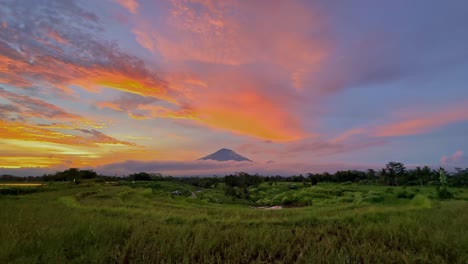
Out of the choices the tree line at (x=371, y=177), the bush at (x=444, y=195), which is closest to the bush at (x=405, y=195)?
the bush at (x=444, y=195)

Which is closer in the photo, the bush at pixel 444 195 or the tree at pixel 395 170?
the bush at pixel 444 195

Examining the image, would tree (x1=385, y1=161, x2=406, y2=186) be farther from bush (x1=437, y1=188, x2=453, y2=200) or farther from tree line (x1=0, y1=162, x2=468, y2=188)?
bush (x1=437, y1=188, x2=453, y2=200)

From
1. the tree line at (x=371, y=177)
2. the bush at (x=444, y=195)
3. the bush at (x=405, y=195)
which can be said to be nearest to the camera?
the bush at (x=444, y=195)

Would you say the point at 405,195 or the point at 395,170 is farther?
the point at 395,170

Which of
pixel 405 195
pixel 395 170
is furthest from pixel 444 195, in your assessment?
pixel 395 170

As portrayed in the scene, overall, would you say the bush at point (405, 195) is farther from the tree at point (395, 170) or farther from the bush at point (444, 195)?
the tree at point (395, 170)

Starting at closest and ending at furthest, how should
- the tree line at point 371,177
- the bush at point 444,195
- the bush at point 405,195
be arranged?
the bush at point 444,195 → the bush at point 405,195 → the tree line at point 371,177

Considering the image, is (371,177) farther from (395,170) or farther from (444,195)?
(444,195)

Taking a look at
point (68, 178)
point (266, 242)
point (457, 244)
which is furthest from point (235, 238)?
point (68, 178)

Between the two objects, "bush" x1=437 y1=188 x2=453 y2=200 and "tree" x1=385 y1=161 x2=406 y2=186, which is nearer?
"bush" x1=437 y1=188 x2=453 y2=200

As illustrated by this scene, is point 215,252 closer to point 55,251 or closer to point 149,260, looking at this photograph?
point 149,260

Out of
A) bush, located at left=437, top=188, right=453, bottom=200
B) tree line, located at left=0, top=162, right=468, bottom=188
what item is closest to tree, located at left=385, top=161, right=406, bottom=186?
tree line, located at left=0, top=162, right=468, bottom=188

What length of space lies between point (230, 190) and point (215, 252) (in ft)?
141

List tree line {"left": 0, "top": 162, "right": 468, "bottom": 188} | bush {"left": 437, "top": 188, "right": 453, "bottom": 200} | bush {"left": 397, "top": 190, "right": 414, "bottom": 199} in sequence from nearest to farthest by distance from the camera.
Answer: bush {"left": 437, "top": 188, "right": 453, "bottom": 200}
bush {"left": 397, "top": 190, "right": 414, "bottom": 199}
tree line {"left": 0, "top": 162, "right": 468, "bottom": 188}
